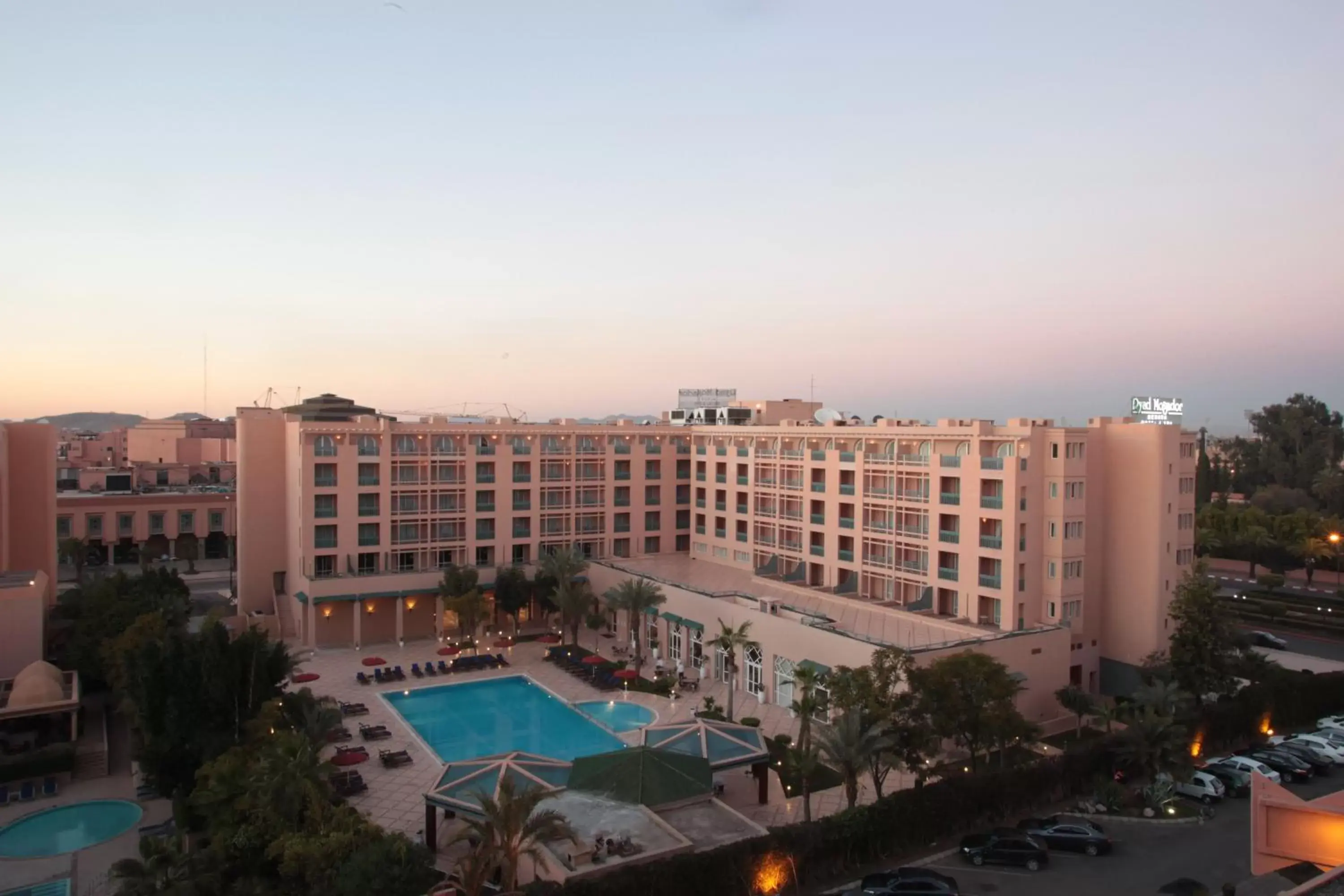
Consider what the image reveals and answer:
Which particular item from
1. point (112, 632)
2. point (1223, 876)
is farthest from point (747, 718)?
point (112, 632)

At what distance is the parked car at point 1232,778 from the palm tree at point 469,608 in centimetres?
2933

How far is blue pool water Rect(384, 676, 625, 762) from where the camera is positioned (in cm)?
3158

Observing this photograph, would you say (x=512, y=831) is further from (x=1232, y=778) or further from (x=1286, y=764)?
(x=1286, y=764)

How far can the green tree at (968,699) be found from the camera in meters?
24.6

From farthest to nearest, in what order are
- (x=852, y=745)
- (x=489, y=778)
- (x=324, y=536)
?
(x=324, y=536) < (x=489, y=778) < (x=852, y=745)

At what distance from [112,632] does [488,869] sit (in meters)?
24.9

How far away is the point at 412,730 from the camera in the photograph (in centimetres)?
3288

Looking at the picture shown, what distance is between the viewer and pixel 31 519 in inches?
1763

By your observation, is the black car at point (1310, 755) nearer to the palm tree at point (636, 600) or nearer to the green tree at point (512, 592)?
the palm tree at point (636, 600)

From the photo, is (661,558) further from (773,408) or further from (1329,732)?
(1329,732)

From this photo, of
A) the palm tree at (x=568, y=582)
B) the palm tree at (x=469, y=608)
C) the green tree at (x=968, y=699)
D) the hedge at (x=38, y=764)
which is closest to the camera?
the green tree at (x=968, y=699)

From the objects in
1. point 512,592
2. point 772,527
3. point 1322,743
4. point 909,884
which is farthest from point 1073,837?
point 512,592

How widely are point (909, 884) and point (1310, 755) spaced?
699 inches

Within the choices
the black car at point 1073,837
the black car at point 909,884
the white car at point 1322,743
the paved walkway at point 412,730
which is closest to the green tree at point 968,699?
the black car at point 1073,837
